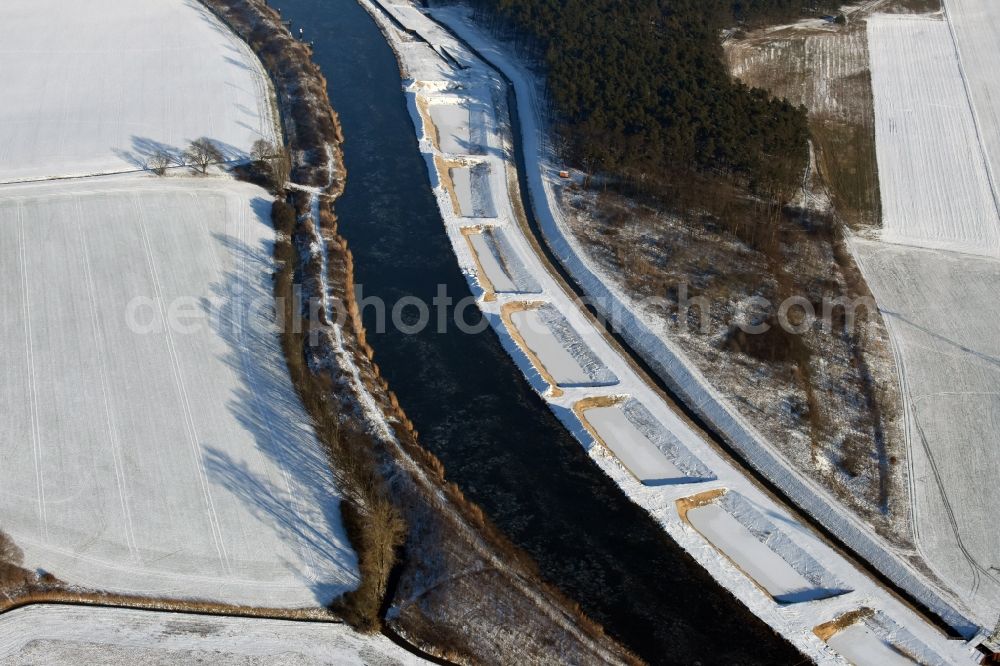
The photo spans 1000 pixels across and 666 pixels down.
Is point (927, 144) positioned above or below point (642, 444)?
above

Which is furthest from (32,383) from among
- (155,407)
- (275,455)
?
(275,455)

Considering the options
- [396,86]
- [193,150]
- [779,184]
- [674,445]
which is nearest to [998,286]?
[779,184]

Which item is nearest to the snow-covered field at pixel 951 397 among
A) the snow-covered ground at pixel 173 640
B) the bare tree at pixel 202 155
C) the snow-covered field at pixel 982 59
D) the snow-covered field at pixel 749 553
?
the snow-covered field at pixel 749 553

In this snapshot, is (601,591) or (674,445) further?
(674,445)

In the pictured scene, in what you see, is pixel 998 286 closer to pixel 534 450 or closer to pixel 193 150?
pixel 534 450

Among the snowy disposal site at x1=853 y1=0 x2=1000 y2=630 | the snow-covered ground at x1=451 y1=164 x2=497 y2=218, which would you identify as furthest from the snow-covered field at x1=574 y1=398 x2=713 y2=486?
the snow-covered ground at x1=451 y1=164 x2=497 y2=218

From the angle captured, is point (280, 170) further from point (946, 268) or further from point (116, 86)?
point (946, 268)
